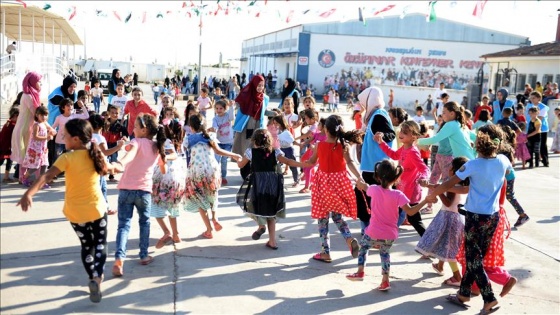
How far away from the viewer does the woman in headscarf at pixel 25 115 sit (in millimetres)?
7089

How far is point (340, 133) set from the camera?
222 inches

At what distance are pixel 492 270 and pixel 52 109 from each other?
7.14 meters

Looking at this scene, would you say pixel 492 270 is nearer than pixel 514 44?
Yes

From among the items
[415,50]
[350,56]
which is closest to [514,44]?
[415,50]

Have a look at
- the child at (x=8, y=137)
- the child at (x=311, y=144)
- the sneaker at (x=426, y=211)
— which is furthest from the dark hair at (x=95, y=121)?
the sneaker at (x=426, y=211)

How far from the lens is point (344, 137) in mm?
5633

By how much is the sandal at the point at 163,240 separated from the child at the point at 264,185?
858 millimetres

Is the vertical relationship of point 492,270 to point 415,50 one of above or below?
below

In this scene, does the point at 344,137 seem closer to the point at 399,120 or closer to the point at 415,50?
the point at 399,120

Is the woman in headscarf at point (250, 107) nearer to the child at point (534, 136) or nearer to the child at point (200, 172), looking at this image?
the child at point (200, 172)

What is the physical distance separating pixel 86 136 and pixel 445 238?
328 centimetres

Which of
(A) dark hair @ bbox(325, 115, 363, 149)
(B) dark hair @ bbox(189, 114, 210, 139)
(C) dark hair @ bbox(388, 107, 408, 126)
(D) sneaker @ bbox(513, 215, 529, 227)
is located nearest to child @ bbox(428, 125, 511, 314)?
(A) dark hair @ bbox(325, 115, 363, 149)

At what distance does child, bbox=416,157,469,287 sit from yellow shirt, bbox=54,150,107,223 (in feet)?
9.84

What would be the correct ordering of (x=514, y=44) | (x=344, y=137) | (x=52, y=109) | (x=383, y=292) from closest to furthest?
1. (x=383, y=292)
2. (x=344, y=137)
3. (x=52, y=109)
4. (x=514, y=44)
